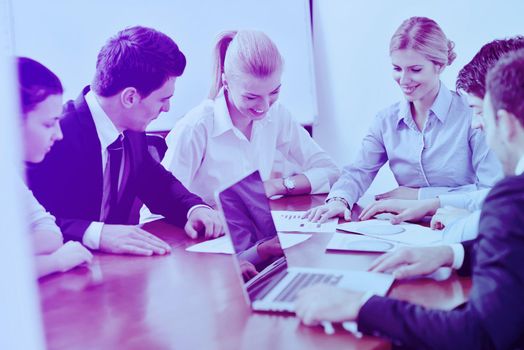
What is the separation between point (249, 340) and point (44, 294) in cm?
48

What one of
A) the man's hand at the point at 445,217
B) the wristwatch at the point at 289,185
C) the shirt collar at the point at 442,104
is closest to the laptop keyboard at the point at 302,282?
the man's hand at the point at 445,217

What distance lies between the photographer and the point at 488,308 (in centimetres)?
76

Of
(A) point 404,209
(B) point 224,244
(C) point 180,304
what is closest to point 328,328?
(C) point 180,304

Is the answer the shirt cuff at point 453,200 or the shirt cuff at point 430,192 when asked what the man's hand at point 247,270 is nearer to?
the shirt cuff at point 453,200

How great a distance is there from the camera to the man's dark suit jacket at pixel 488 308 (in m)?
0.75

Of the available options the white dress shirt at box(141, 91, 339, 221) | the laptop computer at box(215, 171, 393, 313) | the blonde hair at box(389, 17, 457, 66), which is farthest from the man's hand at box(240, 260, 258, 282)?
the blonde hair at box(389, 17, 457, 66)

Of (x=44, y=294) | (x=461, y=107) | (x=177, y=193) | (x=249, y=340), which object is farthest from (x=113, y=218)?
(x=461, y=107)

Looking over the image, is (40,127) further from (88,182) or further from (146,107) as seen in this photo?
(146,107)

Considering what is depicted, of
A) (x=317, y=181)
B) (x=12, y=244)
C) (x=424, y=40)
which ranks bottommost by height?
(x=317, y=181)

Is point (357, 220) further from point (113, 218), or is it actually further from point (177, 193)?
point (113, 218)

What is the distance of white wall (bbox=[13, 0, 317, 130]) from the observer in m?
1.64

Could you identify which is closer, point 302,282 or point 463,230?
point 302,282

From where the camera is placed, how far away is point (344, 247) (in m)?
1.28

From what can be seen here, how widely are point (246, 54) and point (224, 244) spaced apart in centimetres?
76
